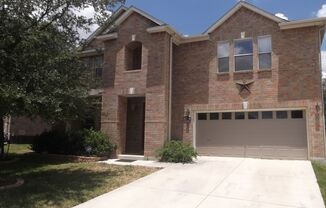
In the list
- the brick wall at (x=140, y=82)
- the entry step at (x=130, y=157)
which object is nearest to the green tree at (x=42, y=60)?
the brick wall at (x=140, y=82)

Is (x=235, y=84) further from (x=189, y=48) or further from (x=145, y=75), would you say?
(x=145, y=75)

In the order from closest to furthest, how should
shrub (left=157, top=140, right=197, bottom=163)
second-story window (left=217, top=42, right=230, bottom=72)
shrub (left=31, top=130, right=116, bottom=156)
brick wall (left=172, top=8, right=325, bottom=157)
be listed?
shrub (left=157, top=140, right=197, bottom=163) → brick wall (left=172, top=8, right=325, bottom=157) → shrub (left=31, top=130, right=116, bottom=156) → second-story window (left=217, top=42, right=230, bottom=72)

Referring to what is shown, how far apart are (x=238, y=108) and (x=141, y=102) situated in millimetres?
5492

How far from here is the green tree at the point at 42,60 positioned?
9.12 m

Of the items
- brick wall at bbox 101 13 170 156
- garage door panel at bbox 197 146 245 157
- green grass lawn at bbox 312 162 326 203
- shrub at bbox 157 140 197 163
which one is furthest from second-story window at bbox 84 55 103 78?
green grass lawn at bbox 312 162 326 203

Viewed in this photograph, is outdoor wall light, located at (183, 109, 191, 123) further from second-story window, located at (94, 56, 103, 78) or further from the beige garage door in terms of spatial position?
second-story window, located at (94, 56, 103, 78)

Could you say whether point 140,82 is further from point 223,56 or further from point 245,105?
point 245,105

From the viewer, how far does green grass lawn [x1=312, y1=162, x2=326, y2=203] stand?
9.14 m

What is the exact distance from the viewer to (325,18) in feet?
46.9

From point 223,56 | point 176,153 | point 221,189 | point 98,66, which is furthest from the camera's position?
point 98,66

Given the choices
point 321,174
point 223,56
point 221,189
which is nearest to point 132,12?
point 223,56

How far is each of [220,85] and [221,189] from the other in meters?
7.93

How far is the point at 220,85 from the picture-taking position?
1628cm

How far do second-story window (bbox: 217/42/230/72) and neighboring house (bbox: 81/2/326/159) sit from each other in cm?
5
